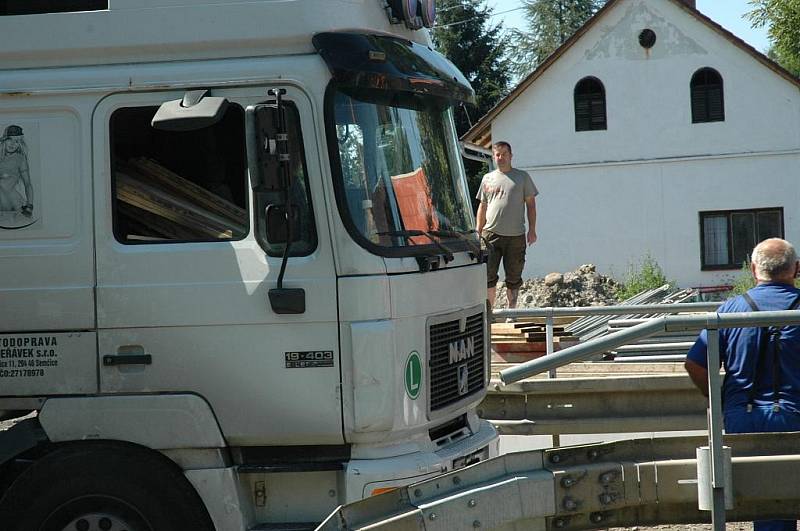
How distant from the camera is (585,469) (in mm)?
4953

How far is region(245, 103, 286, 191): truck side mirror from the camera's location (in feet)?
17.5

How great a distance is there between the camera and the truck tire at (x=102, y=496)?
18.3 ft

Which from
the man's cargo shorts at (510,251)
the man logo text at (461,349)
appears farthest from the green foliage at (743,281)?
the man logo text at (461,349)

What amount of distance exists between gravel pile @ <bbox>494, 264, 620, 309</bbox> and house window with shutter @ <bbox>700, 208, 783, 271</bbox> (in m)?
9.01

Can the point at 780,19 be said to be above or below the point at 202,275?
above

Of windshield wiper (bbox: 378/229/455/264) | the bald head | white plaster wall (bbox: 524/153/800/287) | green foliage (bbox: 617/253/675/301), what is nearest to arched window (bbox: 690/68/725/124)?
white plaster wall (bbox: 524/153/800/287)

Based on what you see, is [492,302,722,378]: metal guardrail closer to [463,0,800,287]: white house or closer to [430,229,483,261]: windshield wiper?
[430,229,483,261]: windshield wiper

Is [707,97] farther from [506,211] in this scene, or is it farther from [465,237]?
[465,237]

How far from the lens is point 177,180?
5848 millimetres

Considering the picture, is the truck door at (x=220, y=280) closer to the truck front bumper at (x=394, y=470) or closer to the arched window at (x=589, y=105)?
the truck front bumper at (x=394, y=470)

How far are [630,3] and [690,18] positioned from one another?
5.57 ft

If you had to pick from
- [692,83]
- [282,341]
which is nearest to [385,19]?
[282,341]

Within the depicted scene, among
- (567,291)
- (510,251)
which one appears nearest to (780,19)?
(567,291)

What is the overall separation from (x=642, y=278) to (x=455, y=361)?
23.9m
